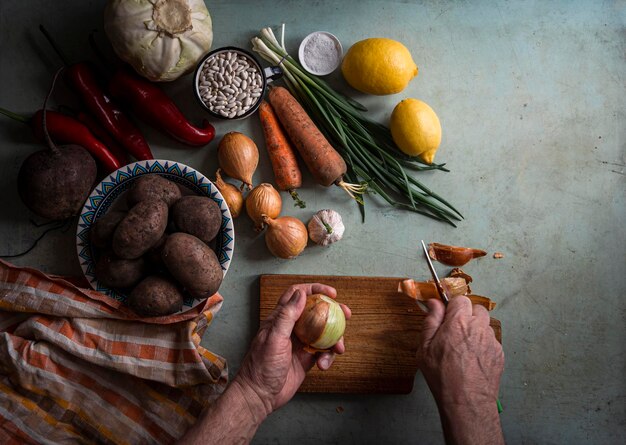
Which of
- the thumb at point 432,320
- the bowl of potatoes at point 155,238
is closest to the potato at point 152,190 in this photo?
the bowl of potatoes at point 155,238

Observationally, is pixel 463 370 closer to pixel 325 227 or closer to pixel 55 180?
pixel 325 227

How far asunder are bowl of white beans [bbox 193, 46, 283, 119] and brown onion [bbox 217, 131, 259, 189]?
69mm

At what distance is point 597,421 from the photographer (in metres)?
1.61

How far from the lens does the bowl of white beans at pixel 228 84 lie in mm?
1493

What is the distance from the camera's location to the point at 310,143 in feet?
4.97

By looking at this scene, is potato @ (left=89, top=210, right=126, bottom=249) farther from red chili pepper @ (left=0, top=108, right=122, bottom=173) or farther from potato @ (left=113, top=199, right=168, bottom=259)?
red chili pepper @ (left=0, top=108, right=122, bottom=173)

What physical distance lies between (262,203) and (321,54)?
0.52 meters

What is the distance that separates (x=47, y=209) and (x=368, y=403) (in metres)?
1.13

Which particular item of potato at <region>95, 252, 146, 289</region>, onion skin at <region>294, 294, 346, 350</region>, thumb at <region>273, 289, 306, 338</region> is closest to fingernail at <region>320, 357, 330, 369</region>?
onion skin at <region>294, 294, 346, 350</region>

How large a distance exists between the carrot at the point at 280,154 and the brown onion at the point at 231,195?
0.13 metres

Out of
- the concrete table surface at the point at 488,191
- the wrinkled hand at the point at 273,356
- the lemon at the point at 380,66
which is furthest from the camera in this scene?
the concrete table surface at the point at 488,191

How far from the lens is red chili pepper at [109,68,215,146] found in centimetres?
149

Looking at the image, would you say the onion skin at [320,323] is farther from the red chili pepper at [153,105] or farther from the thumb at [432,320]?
the red chili pepper at [153,105]

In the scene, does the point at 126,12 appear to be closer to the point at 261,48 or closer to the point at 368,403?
the point at 261,48
